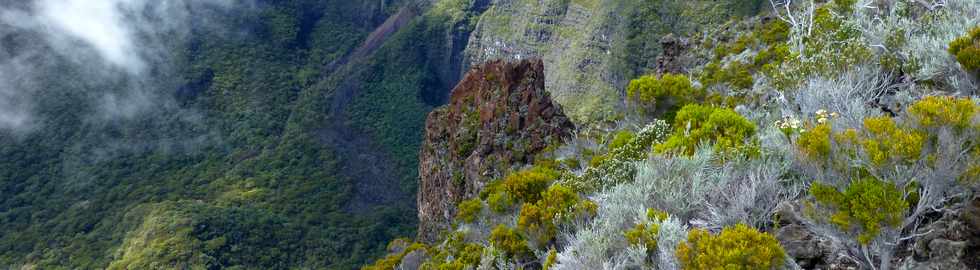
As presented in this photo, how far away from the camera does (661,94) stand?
1462 centimetres

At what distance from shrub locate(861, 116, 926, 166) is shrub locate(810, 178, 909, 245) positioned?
248 millimetres

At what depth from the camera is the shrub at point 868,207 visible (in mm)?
5348

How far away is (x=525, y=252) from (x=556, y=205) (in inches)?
33.7

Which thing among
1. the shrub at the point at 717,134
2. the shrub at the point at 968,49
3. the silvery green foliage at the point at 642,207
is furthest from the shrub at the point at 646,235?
the shrub at the point at 968,49

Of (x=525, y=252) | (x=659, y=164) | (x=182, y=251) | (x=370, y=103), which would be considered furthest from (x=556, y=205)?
(x=370, y=103)

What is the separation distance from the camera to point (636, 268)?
22.5 feet

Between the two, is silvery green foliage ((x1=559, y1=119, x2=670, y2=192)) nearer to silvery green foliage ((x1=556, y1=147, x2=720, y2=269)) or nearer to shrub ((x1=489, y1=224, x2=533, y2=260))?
silvery green foliage ((x1=556, y1=147, x2=720, y2=269))

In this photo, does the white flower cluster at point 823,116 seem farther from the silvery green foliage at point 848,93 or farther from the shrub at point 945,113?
the shrub at point 945,113

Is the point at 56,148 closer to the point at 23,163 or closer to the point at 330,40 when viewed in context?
the point at 23,163

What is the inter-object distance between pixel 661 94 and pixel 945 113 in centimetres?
891

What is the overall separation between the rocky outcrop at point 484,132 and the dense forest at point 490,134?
0.14 meters

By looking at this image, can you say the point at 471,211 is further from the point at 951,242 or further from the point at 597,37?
the point at 597,37

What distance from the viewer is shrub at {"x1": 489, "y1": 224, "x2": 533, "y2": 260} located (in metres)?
9.58

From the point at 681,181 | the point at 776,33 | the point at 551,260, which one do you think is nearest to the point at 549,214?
the point at 551,260
